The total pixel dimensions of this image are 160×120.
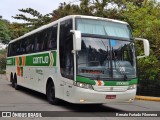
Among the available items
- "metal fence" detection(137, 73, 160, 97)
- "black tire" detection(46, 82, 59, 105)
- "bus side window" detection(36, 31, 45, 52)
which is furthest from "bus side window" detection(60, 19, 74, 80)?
"metal fence" detection(137, 73, 160, 97)

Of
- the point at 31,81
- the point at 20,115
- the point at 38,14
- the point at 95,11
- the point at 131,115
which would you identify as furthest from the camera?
the point at 38,14

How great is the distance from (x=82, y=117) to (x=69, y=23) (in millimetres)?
3564

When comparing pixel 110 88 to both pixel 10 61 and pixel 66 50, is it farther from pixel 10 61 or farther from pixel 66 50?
pixel 10 61

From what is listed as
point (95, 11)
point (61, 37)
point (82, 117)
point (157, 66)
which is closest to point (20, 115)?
point (82, 117)

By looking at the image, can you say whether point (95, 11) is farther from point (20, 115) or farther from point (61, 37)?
point (20, 115)

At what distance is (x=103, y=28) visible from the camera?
1213 centimetres

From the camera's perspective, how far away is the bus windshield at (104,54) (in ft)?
37.0

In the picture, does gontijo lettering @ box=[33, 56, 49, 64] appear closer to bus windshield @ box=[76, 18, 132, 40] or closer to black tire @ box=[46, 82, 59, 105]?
black tire @ box=[46, 82, 59, 105]

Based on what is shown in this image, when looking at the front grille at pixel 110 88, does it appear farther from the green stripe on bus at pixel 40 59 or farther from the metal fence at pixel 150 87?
the metal fence at pixel 150 87

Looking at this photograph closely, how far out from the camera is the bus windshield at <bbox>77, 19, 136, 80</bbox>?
444 inches

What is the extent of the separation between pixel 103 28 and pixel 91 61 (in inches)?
59.3

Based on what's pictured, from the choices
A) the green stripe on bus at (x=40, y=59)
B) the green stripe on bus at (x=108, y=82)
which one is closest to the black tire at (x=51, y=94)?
the green stripe on bus at (x=40, y=59)

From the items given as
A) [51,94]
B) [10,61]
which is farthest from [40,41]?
[10,61]

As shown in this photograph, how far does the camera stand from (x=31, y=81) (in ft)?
56.1
